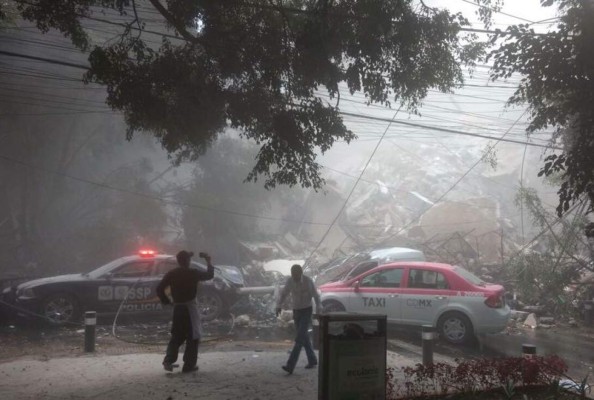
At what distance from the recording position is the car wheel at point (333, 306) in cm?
1120

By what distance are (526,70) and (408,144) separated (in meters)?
35.7

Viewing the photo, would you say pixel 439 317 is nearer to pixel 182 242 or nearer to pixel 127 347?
pixel 127 347

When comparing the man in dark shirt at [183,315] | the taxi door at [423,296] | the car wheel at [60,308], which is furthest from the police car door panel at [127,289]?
the taxi door at [423,296]

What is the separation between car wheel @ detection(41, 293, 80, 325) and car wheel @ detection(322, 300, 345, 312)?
5539mm

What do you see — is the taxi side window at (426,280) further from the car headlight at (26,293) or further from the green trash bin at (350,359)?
the car headlight at (26,293)

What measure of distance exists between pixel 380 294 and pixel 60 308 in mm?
6988

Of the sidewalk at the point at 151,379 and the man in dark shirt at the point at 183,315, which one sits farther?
the man in dark shirt at the point at 183,315

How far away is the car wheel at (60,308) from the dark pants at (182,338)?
5.28 m

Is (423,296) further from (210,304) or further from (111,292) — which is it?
(111,292)

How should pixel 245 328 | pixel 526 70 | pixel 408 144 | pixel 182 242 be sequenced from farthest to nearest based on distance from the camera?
pixel 408 144 < pixel 182 242 < pixel 245 328 < pixel 526 70

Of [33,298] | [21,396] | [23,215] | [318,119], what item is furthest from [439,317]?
[23,215]

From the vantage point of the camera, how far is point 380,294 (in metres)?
10.7

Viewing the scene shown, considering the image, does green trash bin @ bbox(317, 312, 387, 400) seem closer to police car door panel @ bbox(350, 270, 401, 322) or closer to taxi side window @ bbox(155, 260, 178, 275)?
police car door panel @ bbox(350, 270, 401, 322)

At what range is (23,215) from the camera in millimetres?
19688
